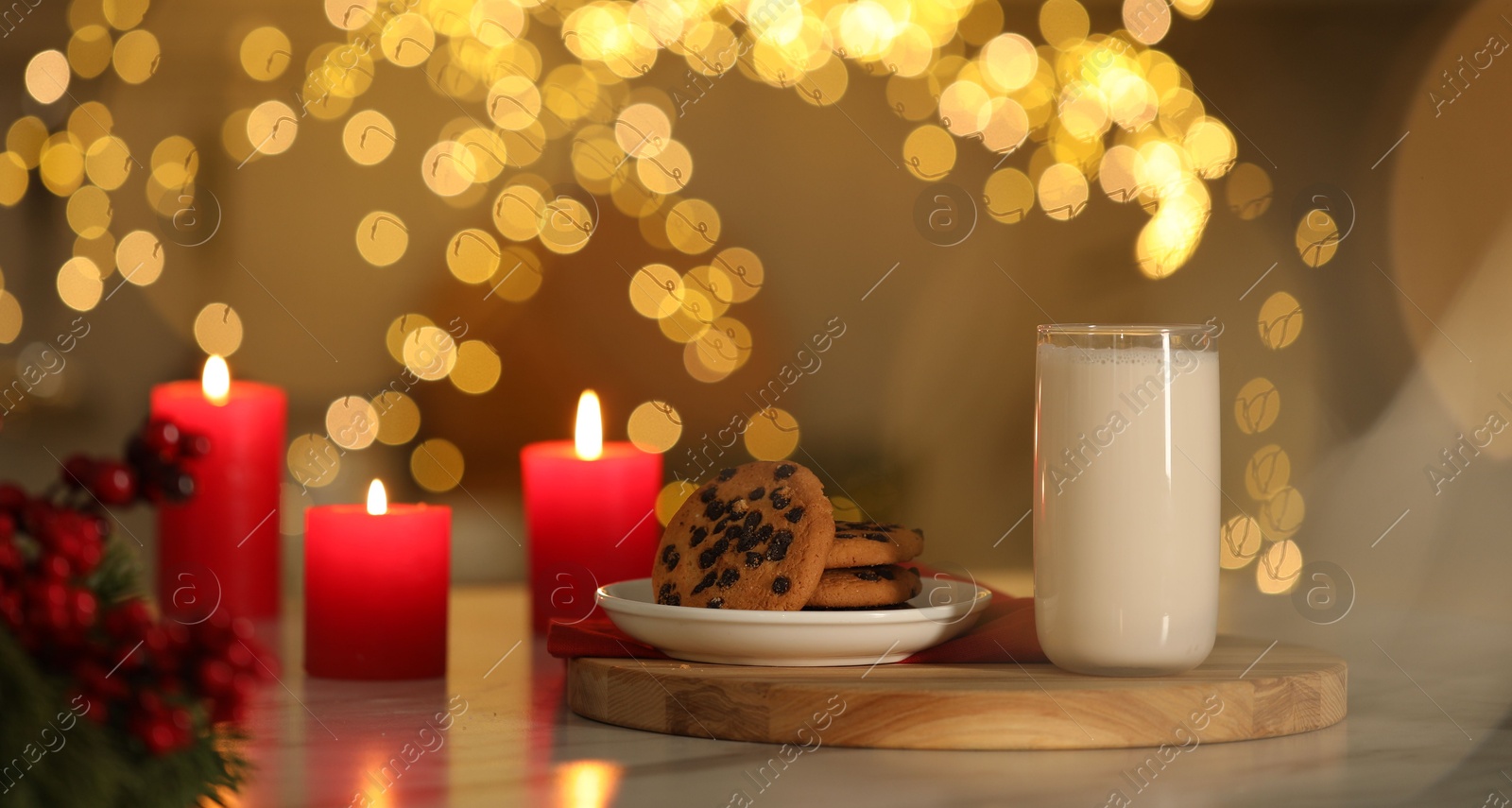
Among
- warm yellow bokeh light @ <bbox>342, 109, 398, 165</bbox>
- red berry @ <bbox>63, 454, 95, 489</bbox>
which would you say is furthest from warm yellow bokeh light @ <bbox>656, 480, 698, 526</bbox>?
red berry @ <bbox>63, 454, 95, 489</bbox>

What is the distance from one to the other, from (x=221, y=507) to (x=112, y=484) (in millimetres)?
600

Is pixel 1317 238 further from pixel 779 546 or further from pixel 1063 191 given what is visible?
pixel 779 546

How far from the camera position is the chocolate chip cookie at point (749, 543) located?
675mm

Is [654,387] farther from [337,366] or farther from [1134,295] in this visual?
[1134,295]

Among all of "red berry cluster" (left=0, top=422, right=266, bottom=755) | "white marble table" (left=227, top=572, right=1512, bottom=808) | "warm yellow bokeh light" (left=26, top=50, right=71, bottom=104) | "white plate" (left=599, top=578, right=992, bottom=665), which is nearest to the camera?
"red berry cluster" (left=0, top=422, right=266, bottom=755)

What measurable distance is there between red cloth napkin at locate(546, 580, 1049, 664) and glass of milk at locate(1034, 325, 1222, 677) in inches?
1.5

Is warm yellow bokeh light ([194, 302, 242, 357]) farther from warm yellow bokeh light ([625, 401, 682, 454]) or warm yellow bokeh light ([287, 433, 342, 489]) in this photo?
warm yellow bokeh light ([625, 401, 682, 454])

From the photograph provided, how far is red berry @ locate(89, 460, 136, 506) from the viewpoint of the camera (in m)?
0.38

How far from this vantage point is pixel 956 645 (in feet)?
2.30

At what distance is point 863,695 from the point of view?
2.01 feet

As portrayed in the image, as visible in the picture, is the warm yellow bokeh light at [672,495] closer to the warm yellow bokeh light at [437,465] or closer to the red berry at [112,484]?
the warm yellow bokeh light at [437,465]

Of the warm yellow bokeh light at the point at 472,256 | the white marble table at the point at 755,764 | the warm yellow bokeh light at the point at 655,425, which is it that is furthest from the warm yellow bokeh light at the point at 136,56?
the white marble table at the point at 755,764

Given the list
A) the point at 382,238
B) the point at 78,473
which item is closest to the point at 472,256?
the point at 382,238

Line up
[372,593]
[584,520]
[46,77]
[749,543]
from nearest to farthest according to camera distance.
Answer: [749,543] → [372,593] → [584,520] → [46,77]
